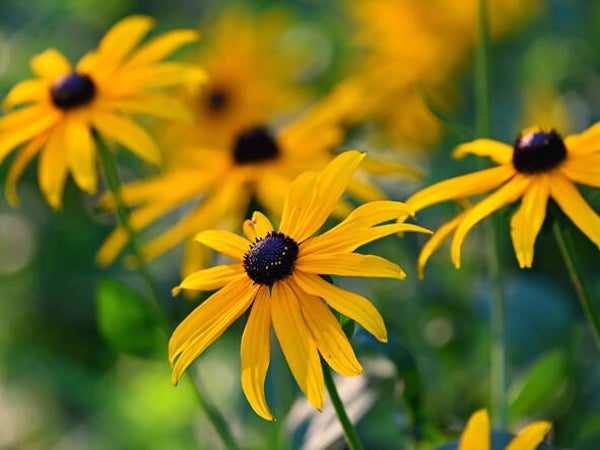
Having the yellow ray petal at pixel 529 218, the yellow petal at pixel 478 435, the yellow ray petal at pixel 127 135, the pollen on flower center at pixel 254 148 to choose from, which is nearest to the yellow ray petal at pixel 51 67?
the yellow ray petal at pixel 127 135

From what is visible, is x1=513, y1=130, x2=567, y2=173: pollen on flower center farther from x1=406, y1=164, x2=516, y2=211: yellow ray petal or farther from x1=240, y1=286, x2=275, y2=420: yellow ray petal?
x1=240, y1=286, x2=275, y2=420: yellow ray petal

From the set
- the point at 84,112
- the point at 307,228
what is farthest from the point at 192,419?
the point at 307,228

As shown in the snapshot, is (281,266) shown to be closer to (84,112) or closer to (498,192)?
(498,192)

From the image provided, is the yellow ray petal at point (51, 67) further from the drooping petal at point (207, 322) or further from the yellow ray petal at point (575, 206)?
the yellow ray petal at point (575, 206)

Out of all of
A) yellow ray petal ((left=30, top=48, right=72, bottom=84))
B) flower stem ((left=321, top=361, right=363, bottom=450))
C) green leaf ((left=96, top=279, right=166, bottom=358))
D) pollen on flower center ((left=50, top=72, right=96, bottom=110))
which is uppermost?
yellow ray petal ((left=30, top=48, right=72, bottom=84))

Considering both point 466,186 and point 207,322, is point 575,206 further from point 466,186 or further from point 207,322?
point 207,322

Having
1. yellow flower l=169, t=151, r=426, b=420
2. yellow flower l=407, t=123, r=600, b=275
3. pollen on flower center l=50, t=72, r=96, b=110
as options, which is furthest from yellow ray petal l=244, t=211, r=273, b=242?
pollen on flower center l=50, t=72, r=96, b=110

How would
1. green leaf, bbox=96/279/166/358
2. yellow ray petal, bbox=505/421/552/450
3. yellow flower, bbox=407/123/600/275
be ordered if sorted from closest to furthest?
yellow ray petal, bbox=505/421/552/450 → yellow flower, bbox=407/123/600/275 → green leaf, bbox=96/279/166/358
